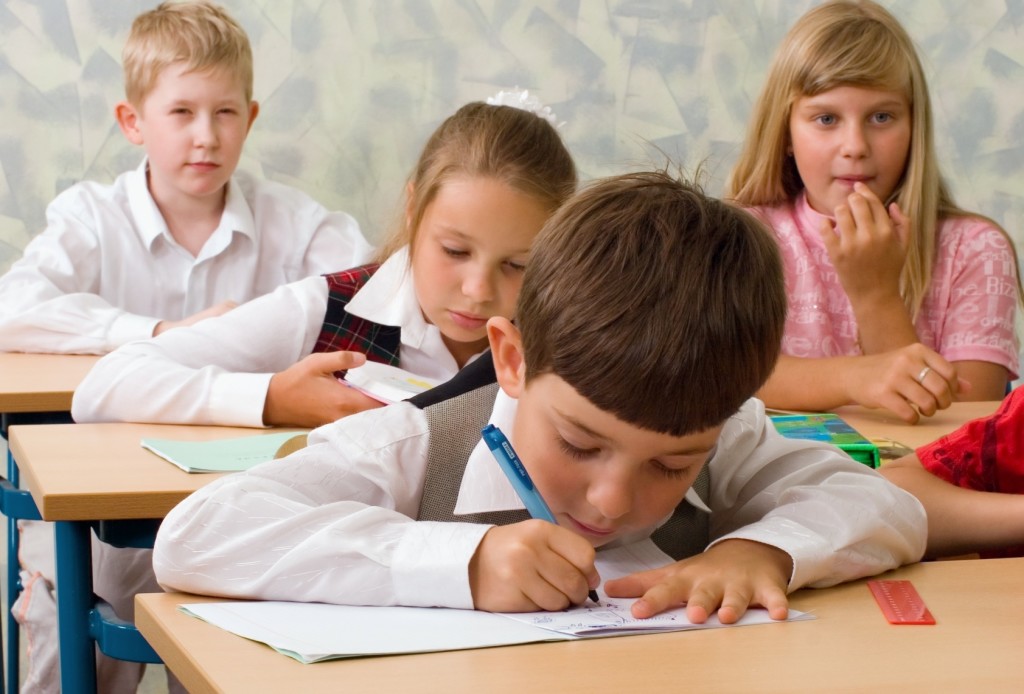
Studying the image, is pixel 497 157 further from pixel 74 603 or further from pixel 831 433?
pixel 74 603

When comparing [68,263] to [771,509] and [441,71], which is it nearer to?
[441,71]

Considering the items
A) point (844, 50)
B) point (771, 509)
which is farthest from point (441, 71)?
point (771, 509)

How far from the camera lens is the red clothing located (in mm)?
1337

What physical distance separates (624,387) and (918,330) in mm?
1573

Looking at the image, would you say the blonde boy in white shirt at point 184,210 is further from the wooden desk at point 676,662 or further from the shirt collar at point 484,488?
the wooden desk at point 676,662

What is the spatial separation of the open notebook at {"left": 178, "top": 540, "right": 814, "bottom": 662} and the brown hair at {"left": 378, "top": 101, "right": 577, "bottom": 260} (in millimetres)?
994

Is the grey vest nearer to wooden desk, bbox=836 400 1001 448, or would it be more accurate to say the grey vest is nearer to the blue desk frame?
the blue desk frame

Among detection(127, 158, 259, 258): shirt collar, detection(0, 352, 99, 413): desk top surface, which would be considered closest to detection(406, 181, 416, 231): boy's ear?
detection(0, 352, 99, 413): desk top surface

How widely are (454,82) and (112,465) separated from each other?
6.23 ft

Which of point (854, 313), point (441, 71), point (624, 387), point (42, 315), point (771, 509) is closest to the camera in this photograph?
point (624, 387)

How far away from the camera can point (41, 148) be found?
2875 mm

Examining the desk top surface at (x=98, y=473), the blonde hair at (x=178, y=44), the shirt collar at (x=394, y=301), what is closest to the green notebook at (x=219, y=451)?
the desk top surface at (x=98, y=473)

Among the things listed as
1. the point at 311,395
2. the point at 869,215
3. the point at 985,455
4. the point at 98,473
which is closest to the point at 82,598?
the point at 98,473

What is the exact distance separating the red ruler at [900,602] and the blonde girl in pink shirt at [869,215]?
4.01 feet
